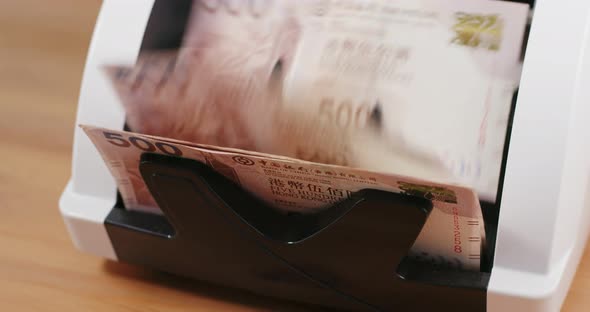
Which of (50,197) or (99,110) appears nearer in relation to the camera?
(99,110)

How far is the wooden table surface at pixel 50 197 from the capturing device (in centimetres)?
61

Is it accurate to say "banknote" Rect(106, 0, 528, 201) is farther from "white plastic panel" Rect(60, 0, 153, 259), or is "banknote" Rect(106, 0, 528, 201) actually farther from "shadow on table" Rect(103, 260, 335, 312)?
"shadow on table" Rect(103, 260, 335, 312)

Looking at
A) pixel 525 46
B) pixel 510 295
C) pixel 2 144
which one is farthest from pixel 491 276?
pixel 2 144

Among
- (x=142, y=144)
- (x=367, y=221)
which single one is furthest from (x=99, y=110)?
(x=367, y=221)

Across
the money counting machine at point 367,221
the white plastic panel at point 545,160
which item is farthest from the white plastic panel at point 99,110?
the white plastic panel at point 545,160

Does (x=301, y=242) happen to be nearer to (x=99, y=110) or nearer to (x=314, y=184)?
(x=314, y=184)

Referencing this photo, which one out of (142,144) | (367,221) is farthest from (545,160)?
(142,144)

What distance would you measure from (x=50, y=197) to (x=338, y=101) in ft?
0.94

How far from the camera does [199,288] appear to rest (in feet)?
2.01

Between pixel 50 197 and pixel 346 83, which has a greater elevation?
pixel 346 83

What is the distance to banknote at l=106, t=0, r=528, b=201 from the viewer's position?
503mm

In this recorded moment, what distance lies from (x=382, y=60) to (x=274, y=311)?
0.18m

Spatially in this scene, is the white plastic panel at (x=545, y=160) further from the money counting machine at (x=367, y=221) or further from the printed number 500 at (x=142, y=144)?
the printed number 500 at (x=142, y=144)

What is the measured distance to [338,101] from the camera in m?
0.52
